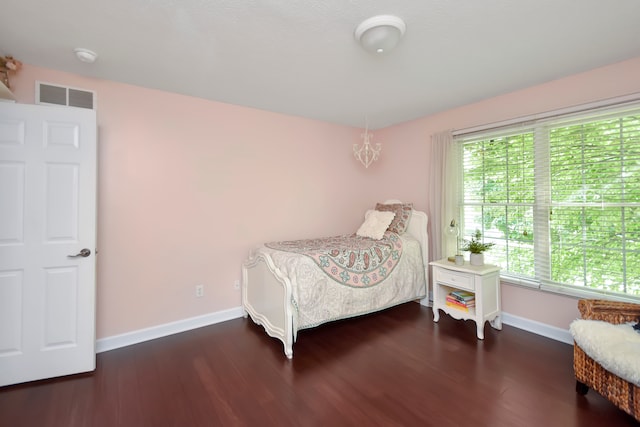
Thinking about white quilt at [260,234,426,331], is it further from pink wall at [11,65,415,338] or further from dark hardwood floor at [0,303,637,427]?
pink wall at [11,65,415,338]

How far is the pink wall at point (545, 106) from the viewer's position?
7.57 feet

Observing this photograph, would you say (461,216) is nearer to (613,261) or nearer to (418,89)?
(613,261)

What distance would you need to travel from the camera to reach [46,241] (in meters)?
2.09

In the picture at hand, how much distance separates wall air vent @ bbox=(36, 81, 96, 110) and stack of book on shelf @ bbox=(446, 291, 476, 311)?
3904mm

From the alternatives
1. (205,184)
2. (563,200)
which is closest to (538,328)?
(563,200)

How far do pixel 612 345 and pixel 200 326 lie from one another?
3307mm

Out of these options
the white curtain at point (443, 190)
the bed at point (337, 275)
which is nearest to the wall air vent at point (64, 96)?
the bed at point (337, 275)

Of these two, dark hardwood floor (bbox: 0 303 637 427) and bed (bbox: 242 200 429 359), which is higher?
bed (bbox: 242 200 429 359)

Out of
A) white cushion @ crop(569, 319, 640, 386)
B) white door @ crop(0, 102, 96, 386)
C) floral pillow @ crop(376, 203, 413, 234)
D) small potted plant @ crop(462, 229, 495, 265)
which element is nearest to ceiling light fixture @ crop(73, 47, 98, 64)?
white door @ crop(0, 102, 96, 386)

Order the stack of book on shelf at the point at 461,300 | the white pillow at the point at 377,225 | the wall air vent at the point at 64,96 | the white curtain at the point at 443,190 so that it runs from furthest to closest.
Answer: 1. the white pillow at the point at 377,225
2. the white curtain at the point at 443,190
3. the stack of book on shelf at the point at 461,300
4. the wall air vent at the point at 64,96

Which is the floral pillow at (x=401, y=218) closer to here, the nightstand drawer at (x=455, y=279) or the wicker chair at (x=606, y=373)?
the nightstand drawer at (x=455, y=279)

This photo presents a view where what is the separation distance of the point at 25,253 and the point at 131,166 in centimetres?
102

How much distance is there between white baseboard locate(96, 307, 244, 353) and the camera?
8.21 ft

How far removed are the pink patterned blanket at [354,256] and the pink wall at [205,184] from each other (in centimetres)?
61
